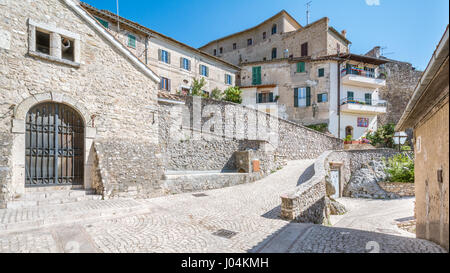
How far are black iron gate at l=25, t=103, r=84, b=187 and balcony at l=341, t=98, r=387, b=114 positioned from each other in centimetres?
2463

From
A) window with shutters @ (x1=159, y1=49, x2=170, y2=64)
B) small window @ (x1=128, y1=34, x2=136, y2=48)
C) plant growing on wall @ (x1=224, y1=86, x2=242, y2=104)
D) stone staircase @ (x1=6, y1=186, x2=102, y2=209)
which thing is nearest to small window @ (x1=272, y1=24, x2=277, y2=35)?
plant growing on wall @ (x1=224, y1=86, x2=242, y2=104)

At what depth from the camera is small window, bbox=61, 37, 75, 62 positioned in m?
8.01

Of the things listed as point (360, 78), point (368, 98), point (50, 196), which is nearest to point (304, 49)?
point (360, 78)

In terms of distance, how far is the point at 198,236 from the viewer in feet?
16.8

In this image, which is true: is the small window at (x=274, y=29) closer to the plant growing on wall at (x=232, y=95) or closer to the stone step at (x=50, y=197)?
the plant growing on wall at (x=232, y=95)

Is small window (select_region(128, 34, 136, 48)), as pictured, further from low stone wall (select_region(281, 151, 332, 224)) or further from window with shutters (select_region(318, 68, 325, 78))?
window with shutters (select_region(318, 68, 325, 78))

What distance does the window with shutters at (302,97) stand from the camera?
24.9 meters

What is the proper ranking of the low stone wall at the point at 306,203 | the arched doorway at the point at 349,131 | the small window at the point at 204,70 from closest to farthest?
the low stone wall at the point at 306,203, the small window at the point at 204,70, the arched doorway at the point at 349,131

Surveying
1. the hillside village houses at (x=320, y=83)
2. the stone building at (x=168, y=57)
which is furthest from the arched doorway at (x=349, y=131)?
the stone building at (x=168, y=57)

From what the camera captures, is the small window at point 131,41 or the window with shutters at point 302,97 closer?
the small window at point 131,41

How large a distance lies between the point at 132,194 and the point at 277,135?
495 inches
